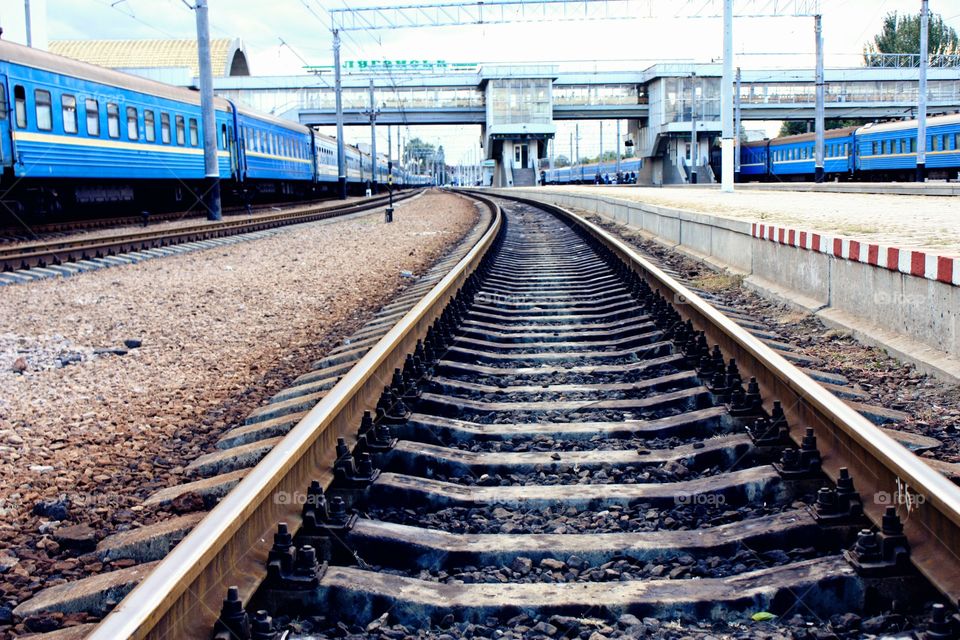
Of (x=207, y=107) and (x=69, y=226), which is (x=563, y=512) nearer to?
(x=69, y=226)

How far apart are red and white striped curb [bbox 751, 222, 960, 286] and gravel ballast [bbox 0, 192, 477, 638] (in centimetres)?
406

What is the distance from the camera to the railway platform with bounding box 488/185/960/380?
6055mm

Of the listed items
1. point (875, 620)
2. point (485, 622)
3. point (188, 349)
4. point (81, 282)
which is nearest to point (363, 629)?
point (485, 622)

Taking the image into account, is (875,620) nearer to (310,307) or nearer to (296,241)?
(310,307)

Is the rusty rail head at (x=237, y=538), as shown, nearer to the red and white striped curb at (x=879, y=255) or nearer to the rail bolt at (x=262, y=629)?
the rail bolt at (x=262, y=629)

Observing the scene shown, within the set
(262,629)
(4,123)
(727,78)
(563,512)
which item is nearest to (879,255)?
(563,512)

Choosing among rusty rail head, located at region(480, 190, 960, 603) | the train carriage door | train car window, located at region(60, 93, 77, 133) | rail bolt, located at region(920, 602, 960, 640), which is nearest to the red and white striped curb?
rusty rail head, located at region(480, 190, 960, 603)

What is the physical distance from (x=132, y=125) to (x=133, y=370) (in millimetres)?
16174

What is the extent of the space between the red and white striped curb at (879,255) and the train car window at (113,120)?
14925 mm

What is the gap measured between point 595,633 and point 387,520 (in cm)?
103

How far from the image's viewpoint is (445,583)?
2.87m

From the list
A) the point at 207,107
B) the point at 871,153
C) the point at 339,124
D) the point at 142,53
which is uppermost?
the point at 142,53

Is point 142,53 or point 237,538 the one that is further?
Result: point 142,53

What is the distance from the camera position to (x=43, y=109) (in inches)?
688
